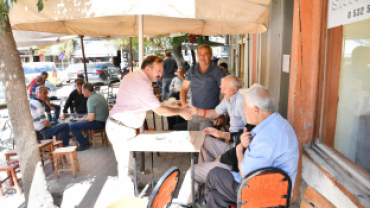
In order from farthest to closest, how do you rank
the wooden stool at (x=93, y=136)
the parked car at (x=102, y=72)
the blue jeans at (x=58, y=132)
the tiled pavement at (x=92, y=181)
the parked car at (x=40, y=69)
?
the parked car at (x=102, y=72), the parked car at (x=40, y=69), the wooden stool at (x=93, y=136), the blue jeans at (x=58, y=132), the tiled pavement at (x=92, y=181)

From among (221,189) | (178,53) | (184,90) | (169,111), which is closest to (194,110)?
(169,111)

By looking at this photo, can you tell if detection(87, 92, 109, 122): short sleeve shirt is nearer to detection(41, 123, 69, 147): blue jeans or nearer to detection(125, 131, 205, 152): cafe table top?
detection(41, 123, 69, 147): blue jeans

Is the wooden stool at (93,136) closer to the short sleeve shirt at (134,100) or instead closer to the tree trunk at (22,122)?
the tree trunk at (22,122)

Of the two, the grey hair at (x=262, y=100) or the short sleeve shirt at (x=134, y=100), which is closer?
the grey hair at (x=262, y=100)

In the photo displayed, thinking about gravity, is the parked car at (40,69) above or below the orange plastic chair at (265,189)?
above

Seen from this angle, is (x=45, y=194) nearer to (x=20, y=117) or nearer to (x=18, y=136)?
(x=18, y=136)

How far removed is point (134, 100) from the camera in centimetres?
317

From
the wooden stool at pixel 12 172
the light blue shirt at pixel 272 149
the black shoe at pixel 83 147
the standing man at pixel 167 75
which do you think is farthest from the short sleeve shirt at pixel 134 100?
the standing man at pixel 167 75

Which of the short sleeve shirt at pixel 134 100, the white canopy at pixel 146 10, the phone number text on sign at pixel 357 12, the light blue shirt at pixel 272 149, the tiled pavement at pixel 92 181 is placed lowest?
the tiled pavement at pixel 92 181

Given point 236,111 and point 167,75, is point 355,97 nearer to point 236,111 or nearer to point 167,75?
point 236,111

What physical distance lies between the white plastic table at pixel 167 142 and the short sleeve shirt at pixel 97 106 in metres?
2.30

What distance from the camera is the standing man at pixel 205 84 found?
4.18 meters

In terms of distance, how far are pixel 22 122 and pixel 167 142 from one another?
1.53m

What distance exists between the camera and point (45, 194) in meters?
3.18
